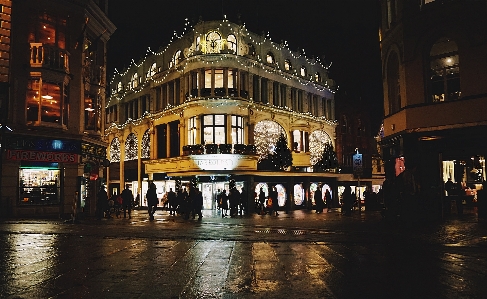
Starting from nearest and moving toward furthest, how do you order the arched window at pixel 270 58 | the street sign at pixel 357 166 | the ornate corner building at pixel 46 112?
the street sign at pixel 357 166 < the ornate corner building at pixel 46 112 < the arched window at pixel 270 58

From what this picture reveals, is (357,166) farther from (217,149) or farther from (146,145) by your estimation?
(146,145)

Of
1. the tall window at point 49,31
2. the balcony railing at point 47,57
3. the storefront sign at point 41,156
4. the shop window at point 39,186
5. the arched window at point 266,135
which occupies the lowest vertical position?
the shop window at point 39,186

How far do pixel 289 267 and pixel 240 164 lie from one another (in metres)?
27.0

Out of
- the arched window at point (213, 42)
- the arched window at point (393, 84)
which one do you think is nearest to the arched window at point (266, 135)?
the arched window at point (213, 42)

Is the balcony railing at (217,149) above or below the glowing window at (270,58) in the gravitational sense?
below

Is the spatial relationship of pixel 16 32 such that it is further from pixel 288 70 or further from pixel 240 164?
pixel 288 70

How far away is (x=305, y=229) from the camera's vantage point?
60.3 ft

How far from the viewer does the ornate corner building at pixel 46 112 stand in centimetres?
2366

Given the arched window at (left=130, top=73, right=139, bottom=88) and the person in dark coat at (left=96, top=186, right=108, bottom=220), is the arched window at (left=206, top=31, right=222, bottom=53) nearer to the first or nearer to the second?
the arched window at (left=130, top=73, right=139, bottom=88)

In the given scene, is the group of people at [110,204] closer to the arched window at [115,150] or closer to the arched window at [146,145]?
the arched window at [146,145]

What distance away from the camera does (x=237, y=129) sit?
36.8 m

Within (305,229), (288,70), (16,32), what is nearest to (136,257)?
(305,229)

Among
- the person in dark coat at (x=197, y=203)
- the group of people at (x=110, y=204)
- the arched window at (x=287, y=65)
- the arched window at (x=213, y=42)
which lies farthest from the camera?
the arched window at (x=287, y=65)

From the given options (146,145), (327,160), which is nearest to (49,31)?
(146,145)
